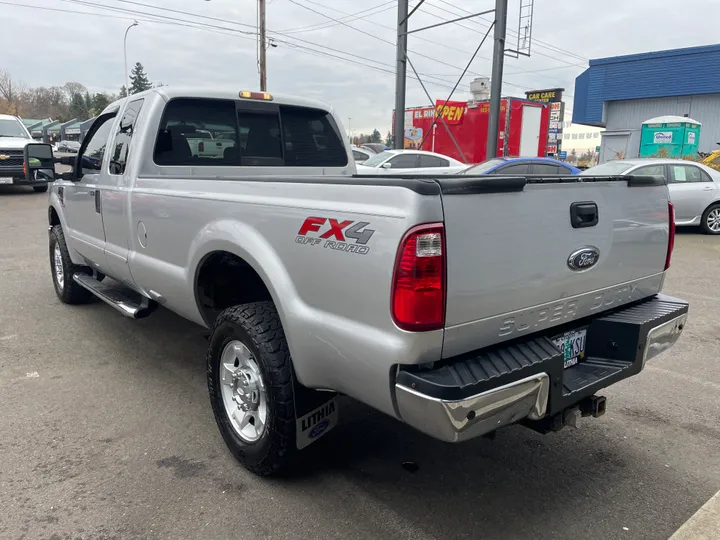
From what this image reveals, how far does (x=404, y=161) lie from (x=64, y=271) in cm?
1026

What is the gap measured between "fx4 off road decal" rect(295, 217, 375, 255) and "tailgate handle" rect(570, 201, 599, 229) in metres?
0.99

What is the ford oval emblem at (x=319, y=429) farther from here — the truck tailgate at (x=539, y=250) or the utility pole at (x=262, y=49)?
the utility pole at (x=262, y=49)

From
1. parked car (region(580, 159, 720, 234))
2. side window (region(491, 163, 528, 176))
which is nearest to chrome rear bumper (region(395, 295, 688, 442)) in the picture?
side window (region(491, 163, 528, 176))

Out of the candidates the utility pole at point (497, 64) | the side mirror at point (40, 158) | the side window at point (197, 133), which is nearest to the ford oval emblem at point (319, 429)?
the side window at point (197, 133)

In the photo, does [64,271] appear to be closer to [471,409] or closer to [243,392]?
[243,392]

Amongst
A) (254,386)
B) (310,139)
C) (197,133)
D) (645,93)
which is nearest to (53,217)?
(197,133)

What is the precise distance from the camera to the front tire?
272 cm

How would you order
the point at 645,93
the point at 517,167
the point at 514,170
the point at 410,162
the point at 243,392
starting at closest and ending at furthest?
1. the point at 243,392
2. the point at 514,170
3. the point at 517,167
4. the point at 410,162
5. the point at 645,93

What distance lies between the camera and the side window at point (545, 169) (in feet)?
41.3

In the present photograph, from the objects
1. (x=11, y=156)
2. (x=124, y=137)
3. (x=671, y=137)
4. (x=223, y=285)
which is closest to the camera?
(x=223, y=285)

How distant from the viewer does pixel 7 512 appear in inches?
107

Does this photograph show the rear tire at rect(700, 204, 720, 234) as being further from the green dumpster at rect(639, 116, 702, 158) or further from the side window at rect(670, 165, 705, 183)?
the green dumpster at rect(639, 116, 702, 158)

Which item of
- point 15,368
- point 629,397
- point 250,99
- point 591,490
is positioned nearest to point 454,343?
point 591,490

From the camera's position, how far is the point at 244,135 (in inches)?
176
